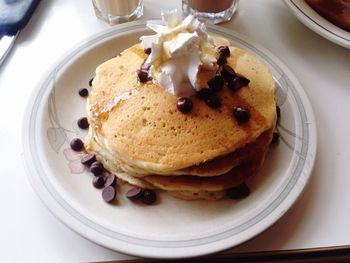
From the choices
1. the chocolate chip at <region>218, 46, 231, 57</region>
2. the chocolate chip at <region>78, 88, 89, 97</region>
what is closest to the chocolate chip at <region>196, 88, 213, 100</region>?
the chocolate chip at <region>218, 46, 231, 57</region>

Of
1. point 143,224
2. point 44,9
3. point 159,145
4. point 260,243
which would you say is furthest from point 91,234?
point 44,9

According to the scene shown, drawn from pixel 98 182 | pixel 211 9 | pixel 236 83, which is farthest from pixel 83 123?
pixel 211 9

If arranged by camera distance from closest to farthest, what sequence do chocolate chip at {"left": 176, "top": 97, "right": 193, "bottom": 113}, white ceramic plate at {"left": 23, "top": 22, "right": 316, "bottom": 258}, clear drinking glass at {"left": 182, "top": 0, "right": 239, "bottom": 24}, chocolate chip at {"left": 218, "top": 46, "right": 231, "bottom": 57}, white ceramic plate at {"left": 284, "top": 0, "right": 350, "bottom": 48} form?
white ceramic plate at {"left": 23, "top": 22, "right": 316, "bottom": 258}
chocolate chip at {"left": 176, "top": 97, "right": 193, "bottom": 113}
chocolate chip at {"left": 218, "top": 46, "right": 231, "bottom": 57}
white ceramic plate at {"left": 284, "top": 0, "right": 350, "bottom": 48}
clear drinking glass at {"left": 182, "top": 0, "right": 239, "bottom": 24}

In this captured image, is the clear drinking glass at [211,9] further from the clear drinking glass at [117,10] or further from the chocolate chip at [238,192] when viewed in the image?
the chocolate chip at [238,192]

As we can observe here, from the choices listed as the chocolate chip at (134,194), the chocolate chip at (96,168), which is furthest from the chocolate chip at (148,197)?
the chocolate chip at (96,168)

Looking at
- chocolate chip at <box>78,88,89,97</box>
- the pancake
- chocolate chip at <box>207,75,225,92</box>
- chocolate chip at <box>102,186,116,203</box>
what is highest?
chocolate chip at <box>207,75,225,92</box>

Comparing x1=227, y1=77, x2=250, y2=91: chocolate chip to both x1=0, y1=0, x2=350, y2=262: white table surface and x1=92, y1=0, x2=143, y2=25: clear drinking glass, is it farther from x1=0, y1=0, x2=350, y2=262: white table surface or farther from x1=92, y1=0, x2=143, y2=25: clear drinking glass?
x1=92, y1=0, x2=143, y2=25: clear drinking glass
